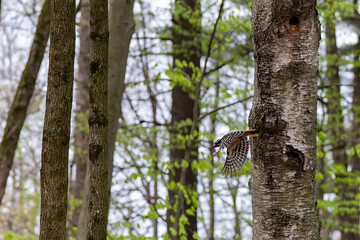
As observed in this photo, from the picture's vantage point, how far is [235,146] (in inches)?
70.1

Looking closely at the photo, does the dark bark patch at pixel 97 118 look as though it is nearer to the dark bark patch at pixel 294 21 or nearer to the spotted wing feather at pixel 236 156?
the spotted wing feather at pixel 236 156

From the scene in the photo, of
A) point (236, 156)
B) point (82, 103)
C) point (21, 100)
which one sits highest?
point (82, 103)

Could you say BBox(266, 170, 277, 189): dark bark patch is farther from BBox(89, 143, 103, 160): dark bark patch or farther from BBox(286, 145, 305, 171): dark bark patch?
BBox(89, 143, 103, 160): dark bark patch

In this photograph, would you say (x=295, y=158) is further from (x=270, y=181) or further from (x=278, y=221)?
(x=278, y=221)

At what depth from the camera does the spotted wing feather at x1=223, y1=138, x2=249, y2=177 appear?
1.77 meters

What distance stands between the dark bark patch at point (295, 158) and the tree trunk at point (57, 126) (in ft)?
3.22

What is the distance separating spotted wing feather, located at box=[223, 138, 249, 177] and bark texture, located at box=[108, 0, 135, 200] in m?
1.78

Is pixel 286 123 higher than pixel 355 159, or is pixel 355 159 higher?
pixel 355 159

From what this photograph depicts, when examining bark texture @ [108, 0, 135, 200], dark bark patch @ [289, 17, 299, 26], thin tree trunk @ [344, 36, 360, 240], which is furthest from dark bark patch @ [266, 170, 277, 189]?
thin tree trunk @ [344, 36, 360, 240]

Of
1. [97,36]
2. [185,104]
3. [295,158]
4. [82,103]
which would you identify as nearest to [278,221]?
[295,158]

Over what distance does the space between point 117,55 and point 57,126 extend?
1946 mm

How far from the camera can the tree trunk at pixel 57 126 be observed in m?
1.75

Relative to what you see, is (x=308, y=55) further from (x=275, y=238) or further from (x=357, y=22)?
(x=357, y=22)

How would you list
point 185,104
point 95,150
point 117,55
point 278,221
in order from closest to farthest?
1. point 278,221
2. point 95,150
3. point 117,55
4. point 185,104
